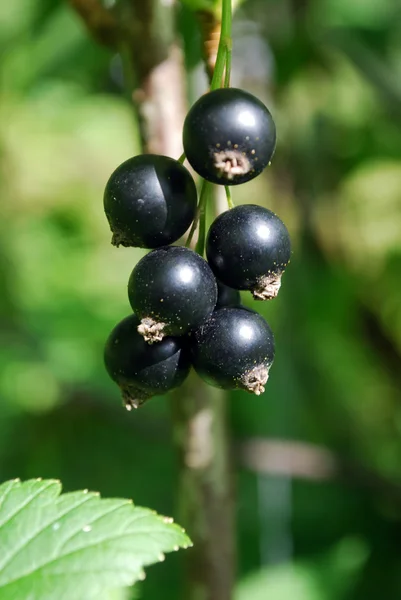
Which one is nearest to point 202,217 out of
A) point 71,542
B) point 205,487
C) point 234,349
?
point 234,349

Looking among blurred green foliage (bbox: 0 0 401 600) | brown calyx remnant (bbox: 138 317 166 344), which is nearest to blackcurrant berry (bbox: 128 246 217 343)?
brown calyx remnant (bbox: 138 317 166 344)

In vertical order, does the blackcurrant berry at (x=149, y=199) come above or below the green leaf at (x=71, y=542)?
above

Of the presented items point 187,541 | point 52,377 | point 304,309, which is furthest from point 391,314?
point 187,541

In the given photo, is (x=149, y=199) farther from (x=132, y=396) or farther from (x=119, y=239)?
(x=132, y=396)

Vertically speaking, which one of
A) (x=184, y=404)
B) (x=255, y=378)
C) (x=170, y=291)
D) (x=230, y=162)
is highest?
(x=230, y=162)

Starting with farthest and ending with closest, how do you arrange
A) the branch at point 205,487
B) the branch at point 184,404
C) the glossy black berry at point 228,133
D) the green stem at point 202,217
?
the branch at point 205,487
the branch at point 184,404
the green stem at point 202,217
the glossy black berry at point 228,133

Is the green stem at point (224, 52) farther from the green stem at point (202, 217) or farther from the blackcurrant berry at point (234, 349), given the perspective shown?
the blackcurrant berry at point (234, 349)

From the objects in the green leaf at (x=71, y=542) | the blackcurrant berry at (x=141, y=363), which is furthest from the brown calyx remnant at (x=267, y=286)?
the green leaf at (x=71, y=542)
